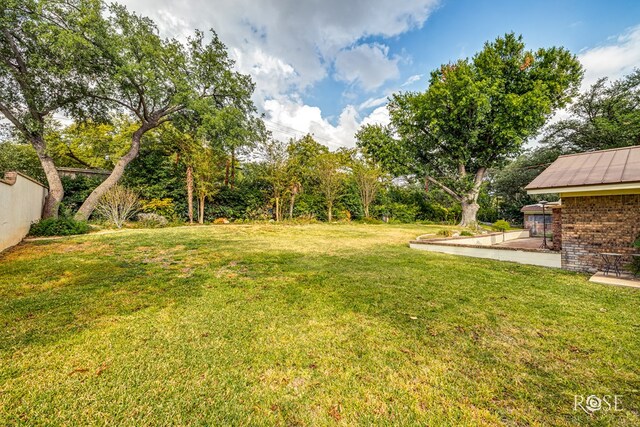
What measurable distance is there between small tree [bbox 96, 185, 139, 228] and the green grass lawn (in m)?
8.42

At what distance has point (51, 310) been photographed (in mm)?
2973

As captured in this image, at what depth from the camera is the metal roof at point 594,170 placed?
4.97m

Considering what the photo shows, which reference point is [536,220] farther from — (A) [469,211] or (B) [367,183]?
(B) [367,183]

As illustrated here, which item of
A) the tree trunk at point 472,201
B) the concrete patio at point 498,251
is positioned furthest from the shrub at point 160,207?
the tree trunk at point 472,201

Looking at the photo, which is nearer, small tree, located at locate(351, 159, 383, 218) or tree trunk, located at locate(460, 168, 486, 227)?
tree trunk, located at locate(460, 168, 486, 227)

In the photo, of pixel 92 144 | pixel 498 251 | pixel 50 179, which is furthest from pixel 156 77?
pixel 498 251

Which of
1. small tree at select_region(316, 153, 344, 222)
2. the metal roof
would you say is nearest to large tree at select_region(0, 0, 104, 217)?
small tree at select_region(316, 153, 344, 222)

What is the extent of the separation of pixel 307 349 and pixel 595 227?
6818 millimetres

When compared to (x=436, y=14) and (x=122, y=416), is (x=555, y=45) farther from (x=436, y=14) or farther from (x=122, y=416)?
(x=122, y=416)

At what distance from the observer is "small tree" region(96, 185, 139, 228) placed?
39.1 ft

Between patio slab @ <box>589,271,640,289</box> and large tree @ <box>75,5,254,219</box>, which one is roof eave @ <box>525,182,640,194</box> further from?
large tree @ <box>75,5,254,219</box>

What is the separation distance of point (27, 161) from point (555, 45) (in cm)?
3418

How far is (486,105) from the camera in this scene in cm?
1543

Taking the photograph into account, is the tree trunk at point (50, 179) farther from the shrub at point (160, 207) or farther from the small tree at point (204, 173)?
the small tree at point (204, 173)
